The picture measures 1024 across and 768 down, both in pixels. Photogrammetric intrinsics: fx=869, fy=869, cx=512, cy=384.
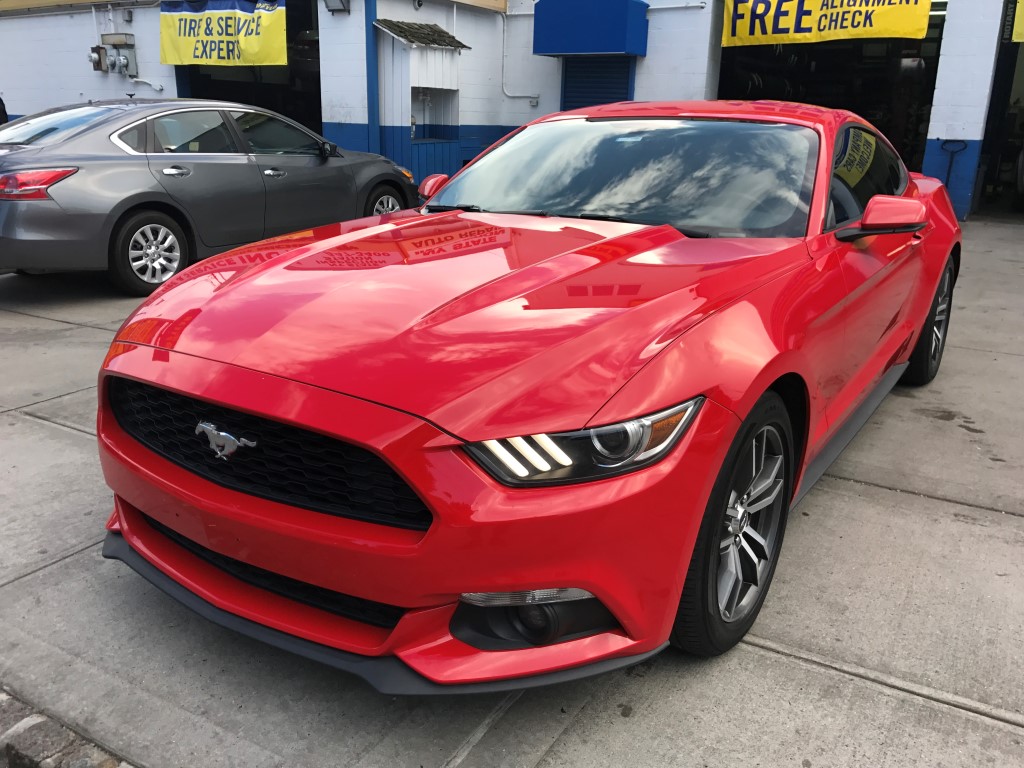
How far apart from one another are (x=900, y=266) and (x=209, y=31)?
13339 millimetres

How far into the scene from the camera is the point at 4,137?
22.5ft

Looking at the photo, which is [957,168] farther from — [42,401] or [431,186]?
[42,401]

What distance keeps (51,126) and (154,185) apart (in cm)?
92

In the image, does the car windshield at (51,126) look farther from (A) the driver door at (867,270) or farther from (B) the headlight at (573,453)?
(B) the headlight at (573,453)

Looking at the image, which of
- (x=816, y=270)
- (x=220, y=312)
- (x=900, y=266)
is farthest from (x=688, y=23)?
(x=220, y=312)

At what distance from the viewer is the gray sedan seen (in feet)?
20.8

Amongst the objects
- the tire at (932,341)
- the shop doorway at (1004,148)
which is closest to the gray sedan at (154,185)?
the tire at (932,341)

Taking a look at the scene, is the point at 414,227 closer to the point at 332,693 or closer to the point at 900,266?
the point at 332,693

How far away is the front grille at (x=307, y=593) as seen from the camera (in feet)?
6.66

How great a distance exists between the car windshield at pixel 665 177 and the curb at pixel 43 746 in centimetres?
230

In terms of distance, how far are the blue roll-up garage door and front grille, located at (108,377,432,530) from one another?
1217 centimetres

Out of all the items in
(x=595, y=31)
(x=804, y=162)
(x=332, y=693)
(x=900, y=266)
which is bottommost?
(x=332, y=693)

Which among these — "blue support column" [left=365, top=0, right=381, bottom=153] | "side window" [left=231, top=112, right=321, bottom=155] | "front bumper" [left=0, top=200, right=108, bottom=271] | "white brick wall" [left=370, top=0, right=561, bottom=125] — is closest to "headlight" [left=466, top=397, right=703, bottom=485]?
"front bumper" [left=0, top=200, right=108, bottom=271]

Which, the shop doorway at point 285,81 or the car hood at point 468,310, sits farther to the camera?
the shop doorway at point 285,81
